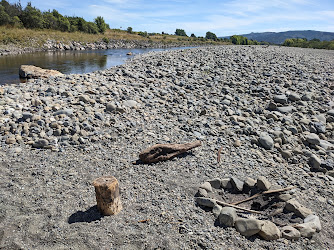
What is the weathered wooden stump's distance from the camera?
3454 millimetres

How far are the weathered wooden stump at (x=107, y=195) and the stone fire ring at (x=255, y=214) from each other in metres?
1.42

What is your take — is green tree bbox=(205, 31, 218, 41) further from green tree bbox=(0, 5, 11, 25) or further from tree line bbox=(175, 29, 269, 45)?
green tree bbox=(0, 5, 11, 25)

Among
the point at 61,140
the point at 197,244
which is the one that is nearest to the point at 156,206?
the point at 197,244

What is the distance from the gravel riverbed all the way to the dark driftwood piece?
159mm

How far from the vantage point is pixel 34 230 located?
3.23 metres

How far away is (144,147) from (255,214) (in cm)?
287

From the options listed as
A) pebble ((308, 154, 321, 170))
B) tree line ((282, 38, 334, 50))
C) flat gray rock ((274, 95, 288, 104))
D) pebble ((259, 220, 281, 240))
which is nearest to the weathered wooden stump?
pebble ((259, 220, 281, 240))

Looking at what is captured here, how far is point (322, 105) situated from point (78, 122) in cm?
980

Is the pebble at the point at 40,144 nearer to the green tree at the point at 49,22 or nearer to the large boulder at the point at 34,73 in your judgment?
the large boulder at the point at 34,73

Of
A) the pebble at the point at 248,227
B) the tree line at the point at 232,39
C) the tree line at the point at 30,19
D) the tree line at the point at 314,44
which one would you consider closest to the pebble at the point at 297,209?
the pebble at the point at 248,227

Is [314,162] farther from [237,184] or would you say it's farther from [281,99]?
[281,99]

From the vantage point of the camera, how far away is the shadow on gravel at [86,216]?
350 cm

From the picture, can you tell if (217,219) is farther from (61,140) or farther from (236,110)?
(236,110)

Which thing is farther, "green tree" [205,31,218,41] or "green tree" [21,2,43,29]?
"green tree" [205,31,218,41]
